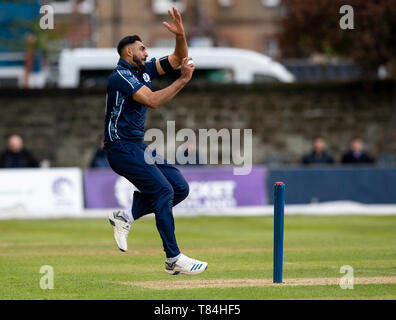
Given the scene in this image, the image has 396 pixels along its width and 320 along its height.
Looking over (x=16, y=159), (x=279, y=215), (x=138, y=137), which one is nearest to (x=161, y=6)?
(x=16, y=159)

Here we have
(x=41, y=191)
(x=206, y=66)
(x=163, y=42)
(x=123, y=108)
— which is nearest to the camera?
(x=123, y=108)

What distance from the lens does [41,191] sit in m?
22.1

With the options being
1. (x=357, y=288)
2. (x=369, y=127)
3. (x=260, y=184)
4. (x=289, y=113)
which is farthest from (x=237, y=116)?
(x=357, y=288)

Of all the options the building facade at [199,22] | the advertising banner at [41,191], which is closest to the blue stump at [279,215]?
the advertising banner at [41,191]

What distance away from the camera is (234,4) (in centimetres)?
5084

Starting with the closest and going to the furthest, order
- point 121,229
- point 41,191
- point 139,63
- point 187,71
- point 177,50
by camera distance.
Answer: point 187,71, point 139,63, point 177,50, point 121,229, point 41,191

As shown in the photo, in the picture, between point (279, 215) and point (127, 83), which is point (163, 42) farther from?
point (279, 215)

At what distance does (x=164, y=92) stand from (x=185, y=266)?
1.87m

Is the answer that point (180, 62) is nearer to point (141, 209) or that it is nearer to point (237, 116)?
point (141, 209)

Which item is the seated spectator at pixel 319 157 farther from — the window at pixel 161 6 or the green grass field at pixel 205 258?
the window at pixel 161 6

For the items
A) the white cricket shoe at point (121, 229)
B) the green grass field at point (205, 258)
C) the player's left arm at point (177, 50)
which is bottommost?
the green grass field at point (205, 258)

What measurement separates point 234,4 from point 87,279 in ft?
136

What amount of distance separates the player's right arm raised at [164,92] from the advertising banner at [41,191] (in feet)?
40.9

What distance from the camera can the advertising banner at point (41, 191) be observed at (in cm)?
2186
